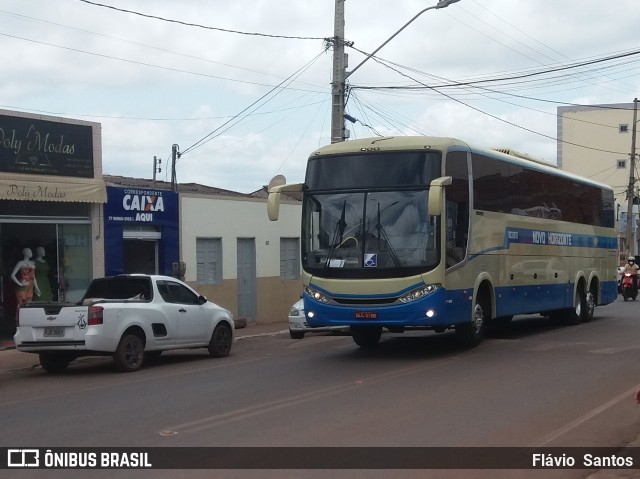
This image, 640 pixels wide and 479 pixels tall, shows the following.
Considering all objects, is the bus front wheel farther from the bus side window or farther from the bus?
the bus side window

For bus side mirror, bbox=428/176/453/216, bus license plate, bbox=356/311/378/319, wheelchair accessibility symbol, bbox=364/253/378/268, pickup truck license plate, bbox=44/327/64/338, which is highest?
bus side mirror, bbox=428/176/453/216

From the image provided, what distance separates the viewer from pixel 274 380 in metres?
13.9

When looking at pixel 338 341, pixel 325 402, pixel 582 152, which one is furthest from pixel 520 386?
pixel 582 152

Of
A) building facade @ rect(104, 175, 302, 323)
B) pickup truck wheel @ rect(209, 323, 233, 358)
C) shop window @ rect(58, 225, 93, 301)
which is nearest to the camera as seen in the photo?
pickup truck wheel @ rect(209, 323, 233, 358)

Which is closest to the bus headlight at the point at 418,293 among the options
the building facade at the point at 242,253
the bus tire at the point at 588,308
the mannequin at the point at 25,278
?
the mannequin at the point at 25,278

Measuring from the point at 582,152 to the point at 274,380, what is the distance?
66.2 meters

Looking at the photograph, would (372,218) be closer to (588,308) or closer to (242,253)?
(588,308)

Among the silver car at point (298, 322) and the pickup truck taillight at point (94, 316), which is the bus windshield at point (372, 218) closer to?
the pickup truck taillight at point (94, 316)

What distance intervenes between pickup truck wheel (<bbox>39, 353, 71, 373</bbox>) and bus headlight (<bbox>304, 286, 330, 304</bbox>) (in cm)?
446

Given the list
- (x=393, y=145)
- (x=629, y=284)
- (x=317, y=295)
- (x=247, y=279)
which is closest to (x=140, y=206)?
(x=247, y=279)

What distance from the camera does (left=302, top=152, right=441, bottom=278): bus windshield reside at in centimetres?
1535

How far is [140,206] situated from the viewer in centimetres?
2273

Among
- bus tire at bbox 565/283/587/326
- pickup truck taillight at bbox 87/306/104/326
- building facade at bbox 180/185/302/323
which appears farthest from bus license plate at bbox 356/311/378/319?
bus tire at bbox 565/283/587/326
